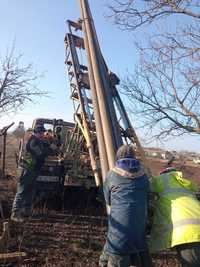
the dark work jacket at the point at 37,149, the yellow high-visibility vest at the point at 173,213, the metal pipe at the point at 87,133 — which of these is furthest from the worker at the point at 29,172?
the yellow high-visibility vest at the point at 173,213

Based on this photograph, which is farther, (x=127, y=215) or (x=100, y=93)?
(x=100, y=93)

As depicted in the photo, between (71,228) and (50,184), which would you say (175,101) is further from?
(71,228)

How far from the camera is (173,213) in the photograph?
3.84m

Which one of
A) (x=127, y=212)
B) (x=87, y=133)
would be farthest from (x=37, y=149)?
(x=127, y=212)

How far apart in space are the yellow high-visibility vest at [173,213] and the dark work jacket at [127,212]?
0.21 metres

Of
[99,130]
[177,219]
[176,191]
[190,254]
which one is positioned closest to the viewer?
[190,254]

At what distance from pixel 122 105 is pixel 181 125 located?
2.71 metres

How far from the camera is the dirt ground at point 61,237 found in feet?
17.8

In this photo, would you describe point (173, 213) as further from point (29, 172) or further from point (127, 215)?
point (29, 172)

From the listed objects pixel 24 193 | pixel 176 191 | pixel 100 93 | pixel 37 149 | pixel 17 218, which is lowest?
pixel 17 218

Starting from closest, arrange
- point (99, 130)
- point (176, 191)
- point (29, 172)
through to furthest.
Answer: point (176, 191)
point (99, 130)
point (29, 172)

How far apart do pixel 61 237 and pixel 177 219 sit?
10.9ft

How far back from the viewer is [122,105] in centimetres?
864

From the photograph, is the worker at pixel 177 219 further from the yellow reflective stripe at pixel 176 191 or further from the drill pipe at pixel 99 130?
the drill pipe at pixel 99 130
